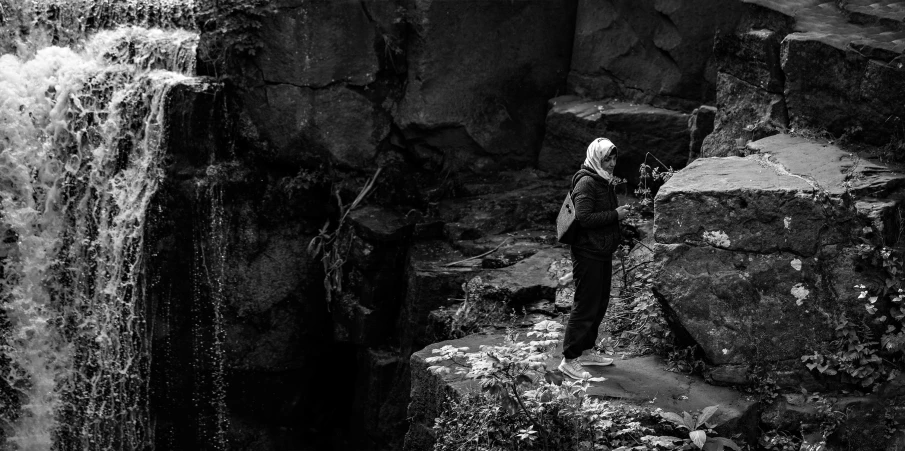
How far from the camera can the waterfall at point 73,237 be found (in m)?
9.59

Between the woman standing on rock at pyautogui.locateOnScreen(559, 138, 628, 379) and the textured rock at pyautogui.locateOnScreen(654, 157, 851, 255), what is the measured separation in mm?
406

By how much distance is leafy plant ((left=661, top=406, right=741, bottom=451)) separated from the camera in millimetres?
5660

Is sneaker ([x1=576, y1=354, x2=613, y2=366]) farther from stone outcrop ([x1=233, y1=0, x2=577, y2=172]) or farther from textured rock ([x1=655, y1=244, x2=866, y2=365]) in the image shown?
stone outcrop ([x1=233, y1=0, x2=577, y2=172])

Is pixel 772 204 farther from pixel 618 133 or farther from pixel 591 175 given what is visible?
pixel 618 133

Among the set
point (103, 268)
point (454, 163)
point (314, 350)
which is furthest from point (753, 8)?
point (103, 268)

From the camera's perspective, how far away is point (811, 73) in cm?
726

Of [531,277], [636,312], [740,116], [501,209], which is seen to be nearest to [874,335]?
[636,312]

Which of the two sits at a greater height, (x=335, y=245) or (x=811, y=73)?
(x=811, y=73)

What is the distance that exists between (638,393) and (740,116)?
291 centimetres

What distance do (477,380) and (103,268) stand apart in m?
5.08

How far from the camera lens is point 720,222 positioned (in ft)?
20.8

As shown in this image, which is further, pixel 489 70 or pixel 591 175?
pixel 489 70

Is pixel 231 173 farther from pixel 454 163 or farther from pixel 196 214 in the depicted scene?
pixel 454 163

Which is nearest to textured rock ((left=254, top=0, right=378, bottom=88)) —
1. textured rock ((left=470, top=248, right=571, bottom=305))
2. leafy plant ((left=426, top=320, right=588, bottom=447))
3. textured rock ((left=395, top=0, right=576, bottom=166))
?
textured rock ((left=395, top=0, right=576, bottom=166))
